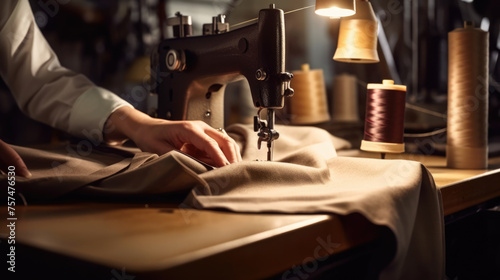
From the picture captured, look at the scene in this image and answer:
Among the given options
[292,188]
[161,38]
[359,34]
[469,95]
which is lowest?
[292,188]

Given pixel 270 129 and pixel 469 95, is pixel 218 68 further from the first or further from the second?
pixel 469 95

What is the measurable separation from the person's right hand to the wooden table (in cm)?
9

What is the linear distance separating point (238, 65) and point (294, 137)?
29 cm

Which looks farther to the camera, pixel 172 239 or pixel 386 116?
pixel 386 116

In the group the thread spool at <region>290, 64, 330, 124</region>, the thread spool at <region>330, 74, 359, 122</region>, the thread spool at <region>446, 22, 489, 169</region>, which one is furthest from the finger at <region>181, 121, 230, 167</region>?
the thread spool at <region>330, 74, 359, 122</region>

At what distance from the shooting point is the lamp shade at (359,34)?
4.08ft

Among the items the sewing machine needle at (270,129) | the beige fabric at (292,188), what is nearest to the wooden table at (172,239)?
the beige fabric at (292,188)

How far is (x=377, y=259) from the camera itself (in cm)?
66

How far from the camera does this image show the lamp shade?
124cm

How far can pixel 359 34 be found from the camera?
1241 millimetres

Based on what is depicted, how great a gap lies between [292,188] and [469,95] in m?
0.69

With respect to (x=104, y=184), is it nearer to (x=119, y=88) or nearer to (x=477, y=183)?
(x=477, y=183)

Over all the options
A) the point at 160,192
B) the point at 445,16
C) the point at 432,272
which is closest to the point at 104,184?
the point at 160,192

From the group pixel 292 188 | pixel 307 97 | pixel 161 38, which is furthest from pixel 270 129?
pixel 161 38
